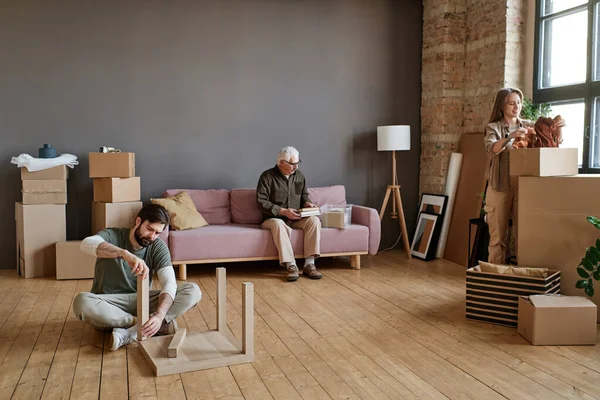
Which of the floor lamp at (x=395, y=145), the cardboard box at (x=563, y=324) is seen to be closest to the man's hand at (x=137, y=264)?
the cardboard box at (x=563, y=324)

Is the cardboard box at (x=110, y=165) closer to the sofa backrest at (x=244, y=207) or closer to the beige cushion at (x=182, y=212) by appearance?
the beige cushion at (x=182, y=212)

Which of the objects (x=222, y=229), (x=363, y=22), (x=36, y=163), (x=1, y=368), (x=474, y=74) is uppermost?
(x=363, y=22)

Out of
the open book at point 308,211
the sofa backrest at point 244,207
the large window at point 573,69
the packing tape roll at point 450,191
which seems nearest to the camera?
the large window at point 573,69

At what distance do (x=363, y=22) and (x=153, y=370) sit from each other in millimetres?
4925

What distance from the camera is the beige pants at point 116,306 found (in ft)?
11.6

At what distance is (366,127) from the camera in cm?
694

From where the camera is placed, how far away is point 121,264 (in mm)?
3674

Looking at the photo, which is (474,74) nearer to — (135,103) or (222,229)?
(222,229)

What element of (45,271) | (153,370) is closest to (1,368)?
(153,370)

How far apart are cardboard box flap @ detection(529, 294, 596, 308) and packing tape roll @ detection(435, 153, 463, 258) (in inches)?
108

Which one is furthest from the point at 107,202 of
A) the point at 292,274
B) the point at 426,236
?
the point at 426,236

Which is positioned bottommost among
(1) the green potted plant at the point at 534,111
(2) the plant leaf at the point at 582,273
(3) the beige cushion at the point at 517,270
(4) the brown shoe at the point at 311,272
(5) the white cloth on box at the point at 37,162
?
(4) the brown shoe at the point at 311,272

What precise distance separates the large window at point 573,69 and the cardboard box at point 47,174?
4.55 meters

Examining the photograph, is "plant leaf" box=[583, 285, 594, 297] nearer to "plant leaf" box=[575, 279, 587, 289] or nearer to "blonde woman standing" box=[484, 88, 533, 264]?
"plant leaf" box=[575, 279, 587, 289]
